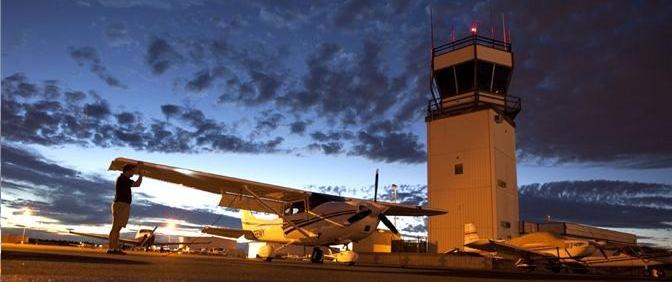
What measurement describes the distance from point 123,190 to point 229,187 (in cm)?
911

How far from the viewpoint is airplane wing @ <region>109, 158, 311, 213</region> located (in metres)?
15.4

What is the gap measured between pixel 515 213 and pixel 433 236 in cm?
543

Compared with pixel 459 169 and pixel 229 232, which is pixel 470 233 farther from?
pixel 229 232

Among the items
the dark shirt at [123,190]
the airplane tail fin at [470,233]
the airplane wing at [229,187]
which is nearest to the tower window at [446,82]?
the airplane tail fin at [470,233]

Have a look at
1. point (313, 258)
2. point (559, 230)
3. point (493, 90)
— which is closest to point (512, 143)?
point (493, 90)

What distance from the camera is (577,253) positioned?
21.4m

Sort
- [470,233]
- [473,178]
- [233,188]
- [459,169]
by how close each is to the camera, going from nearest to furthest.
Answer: [233,188] → [470,233] → [473,178] → [459,169]

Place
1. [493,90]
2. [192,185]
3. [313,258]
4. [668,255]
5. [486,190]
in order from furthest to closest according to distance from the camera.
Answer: [493,90]
[486,190]
[668,255]
[313,258]
[192,185]

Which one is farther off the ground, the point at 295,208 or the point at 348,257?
the point at 295,208

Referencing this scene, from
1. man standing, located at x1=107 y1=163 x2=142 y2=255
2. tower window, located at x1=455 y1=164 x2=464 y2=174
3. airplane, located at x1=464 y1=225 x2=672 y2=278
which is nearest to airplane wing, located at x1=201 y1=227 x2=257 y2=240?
airplane, located at x1=464 y1=225 x2=672 y2=278

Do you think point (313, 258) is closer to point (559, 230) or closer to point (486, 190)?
point (486, 190)

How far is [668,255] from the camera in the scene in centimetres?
2075

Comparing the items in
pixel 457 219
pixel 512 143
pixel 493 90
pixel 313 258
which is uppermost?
pixel 493 90

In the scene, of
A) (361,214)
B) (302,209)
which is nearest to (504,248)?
(361,214)
